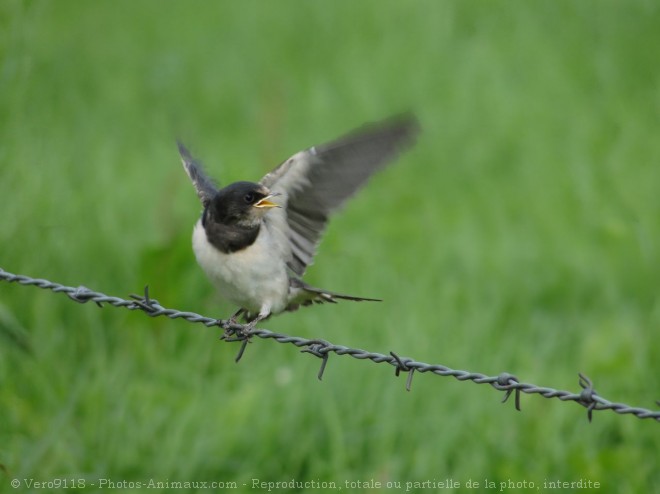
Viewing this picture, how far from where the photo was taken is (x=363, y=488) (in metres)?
4.82

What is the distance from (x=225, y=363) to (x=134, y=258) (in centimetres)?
120

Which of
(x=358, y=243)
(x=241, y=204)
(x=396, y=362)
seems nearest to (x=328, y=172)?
(x=241, y=204)

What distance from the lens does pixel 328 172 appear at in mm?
4434

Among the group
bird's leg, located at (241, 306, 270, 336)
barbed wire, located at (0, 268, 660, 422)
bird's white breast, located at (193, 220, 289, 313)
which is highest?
bird's white breast, located at (193, 220, 289, 313)

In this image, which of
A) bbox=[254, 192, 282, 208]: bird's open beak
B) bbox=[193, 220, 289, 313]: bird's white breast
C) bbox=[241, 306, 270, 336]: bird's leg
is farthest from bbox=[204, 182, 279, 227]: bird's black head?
bbox=[241, 306, 270, 336]: bird's leg

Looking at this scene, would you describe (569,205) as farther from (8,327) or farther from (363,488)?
(8,327)

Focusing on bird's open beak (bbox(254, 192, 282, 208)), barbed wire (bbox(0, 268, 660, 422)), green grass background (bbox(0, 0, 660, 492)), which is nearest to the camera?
barbed wire (bbox(0, 268, 660, 422))

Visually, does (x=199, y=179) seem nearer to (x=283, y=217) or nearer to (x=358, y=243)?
(x=283, y=217)

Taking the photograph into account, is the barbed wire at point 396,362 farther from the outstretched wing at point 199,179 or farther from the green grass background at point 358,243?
the green grass background at point 358,243

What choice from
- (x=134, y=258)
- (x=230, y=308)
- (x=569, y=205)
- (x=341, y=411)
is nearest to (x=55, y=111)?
(x=134, y=258)

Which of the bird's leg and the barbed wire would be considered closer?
the barbed wire

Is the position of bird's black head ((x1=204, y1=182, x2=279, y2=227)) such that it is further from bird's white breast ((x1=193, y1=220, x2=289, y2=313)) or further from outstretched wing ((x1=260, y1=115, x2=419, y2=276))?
outstretched wing ((x1=260, y1=115, x2=419, y2=276))

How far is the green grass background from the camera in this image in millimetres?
5141

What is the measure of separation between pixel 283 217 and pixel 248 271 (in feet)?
1.48
